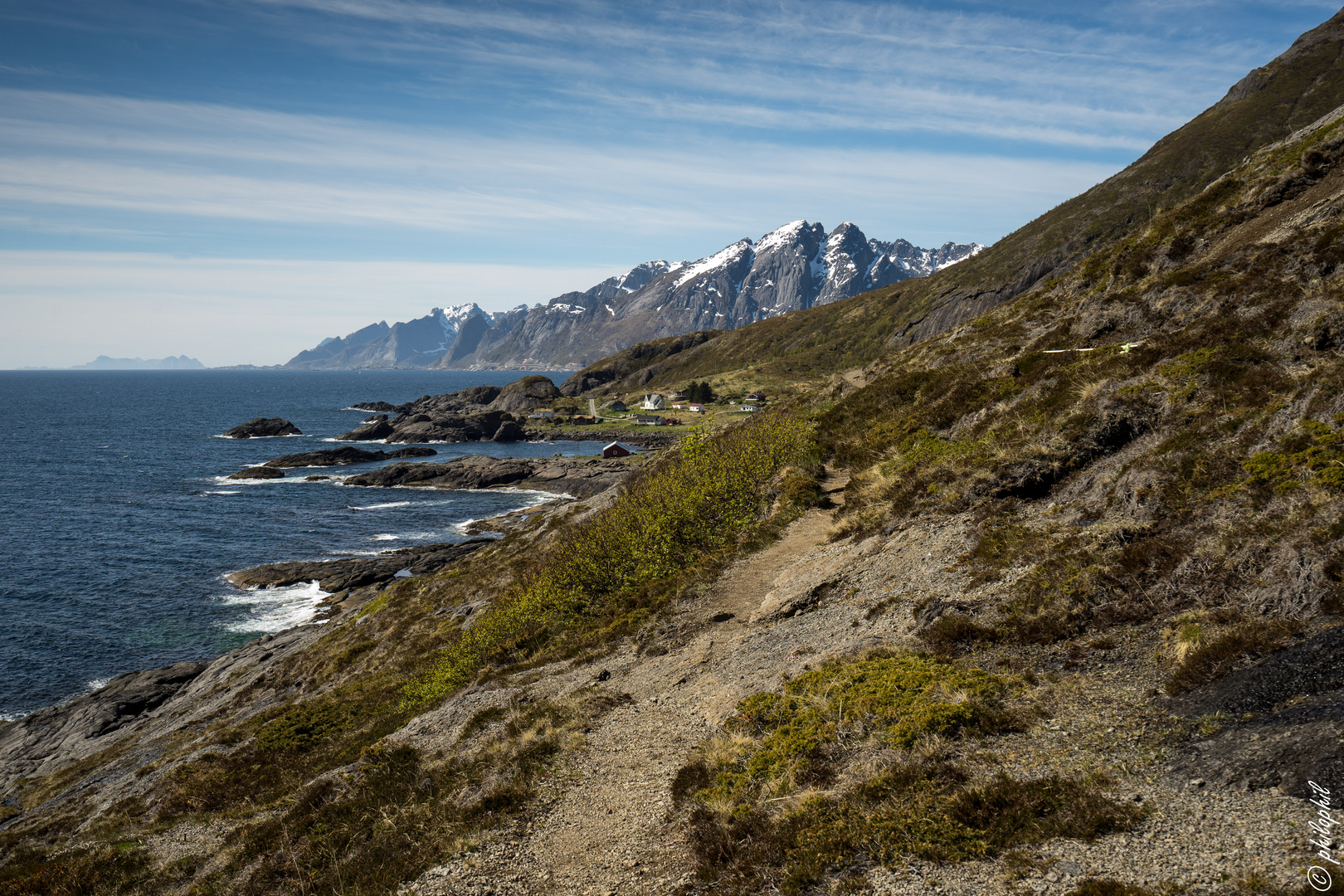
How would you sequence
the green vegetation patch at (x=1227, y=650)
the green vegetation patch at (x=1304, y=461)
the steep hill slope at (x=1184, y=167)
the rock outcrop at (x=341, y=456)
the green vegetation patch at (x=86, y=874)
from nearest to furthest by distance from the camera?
the green vegetation patch at (x=1227, y=650), the green vegetation patch at (x=1304, y=461), the green vegetation patch at (x=86, y=874), the rock outcrop at (x=341, y=456), the steep hill slope at (x=1184, y=167)

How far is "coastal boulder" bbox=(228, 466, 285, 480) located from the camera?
109188 mm

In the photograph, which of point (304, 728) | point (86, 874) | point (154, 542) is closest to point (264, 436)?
point (154, 542)

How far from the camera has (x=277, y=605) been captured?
56.7 metres

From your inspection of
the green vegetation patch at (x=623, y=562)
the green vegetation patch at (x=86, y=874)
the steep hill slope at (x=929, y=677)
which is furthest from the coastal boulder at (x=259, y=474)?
the green vegetation patch at (x=86, y=874)

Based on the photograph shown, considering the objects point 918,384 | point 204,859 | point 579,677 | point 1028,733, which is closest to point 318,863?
point 204,859

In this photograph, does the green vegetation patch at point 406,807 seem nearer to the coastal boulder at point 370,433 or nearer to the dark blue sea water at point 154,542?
the dark blue sea water at point 154,542

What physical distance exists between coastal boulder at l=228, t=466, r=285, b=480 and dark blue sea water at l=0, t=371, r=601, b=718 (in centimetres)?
316

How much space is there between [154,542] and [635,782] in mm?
82782

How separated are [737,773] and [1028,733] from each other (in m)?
4.75

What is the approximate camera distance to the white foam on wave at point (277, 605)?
172ft

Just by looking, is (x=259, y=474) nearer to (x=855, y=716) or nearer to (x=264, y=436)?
(x=264, y=436)

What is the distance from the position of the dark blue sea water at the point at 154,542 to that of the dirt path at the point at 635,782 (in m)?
45.6

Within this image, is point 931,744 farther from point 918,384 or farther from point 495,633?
point 918,384

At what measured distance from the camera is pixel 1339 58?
7195 inches
